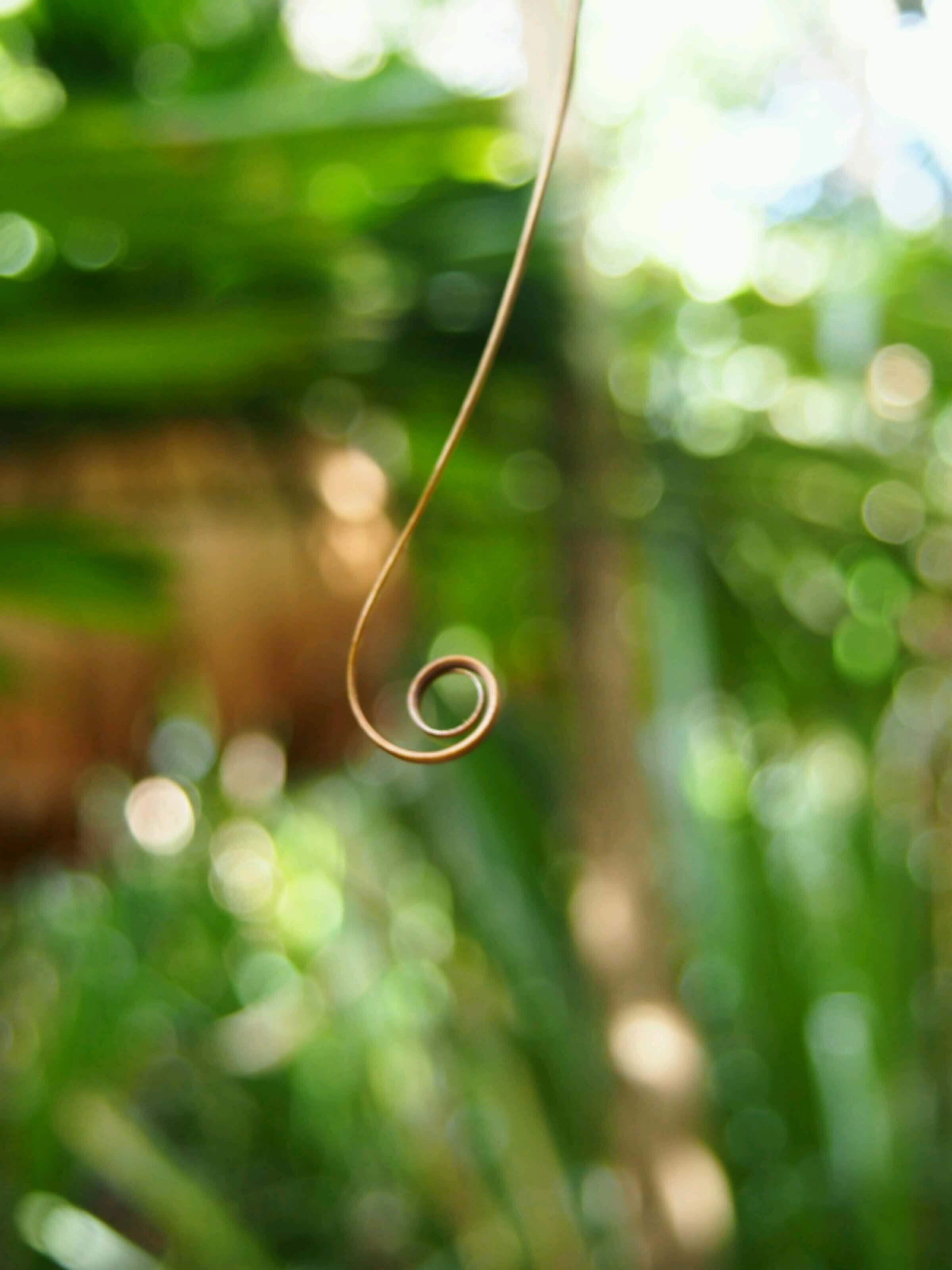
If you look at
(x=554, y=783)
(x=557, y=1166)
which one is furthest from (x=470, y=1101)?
(x=554, y=783)

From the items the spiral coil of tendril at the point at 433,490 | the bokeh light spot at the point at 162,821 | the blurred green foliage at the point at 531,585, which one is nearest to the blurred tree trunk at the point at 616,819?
the blurred green foliage at the point at 531,585

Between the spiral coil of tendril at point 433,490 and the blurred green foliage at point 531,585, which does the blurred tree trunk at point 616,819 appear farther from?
the spiral coil of tendril at point 433,490

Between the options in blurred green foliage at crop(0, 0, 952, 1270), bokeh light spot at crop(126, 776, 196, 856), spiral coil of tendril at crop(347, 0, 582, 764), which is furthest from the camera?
bokeh light spot at crop(126, 776, 196, 856)

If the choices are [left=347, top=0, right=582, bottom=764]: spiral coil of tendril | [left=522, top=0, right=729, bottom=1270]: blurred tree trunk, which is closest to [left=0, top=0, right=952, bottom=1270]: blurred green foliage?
[left=522, top=0, right=729, bottom=1270]: blurred tree trunk

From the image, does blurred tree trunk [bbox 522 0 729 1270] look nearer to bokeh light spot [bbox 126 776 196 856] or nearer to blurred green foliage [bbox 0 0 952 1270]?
blurred green foliage [bbox 0 0 952 1270]

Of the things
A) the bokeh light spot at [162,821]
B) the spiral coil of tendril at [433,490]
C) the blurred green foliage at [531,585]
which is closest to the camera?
the spiral coil of tendril at [433,490]

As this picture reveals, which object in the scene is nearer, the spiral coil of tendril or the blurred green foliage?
the spiral coil of tendril

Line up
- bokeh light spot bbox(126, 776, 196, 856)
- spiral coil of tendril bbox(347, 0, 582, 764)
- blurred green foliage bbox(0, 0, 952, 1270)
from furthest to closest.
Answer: bokeh light spot bbox(126, 776, 196, 856) < blurred green foliage bbox(0, 0, 952, 1270) < spiral coil of tendril bbox(347, 0, 582, 764)

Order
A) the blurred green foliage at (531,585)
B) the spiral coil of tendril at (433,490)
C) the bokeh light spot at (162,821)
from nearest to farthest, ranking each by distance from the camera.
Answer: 1. the spiral coil of tendril at (433,490)
2. the blurred green foliage at (531,585)
3. the bokeh light spot at (162,821)

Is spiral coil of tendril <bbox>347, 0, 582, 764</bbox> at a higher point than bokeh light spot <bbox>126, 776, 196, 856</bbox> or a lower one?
higher

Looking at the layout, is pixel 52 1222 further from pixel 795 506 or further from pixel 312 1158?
pixel 795 506
